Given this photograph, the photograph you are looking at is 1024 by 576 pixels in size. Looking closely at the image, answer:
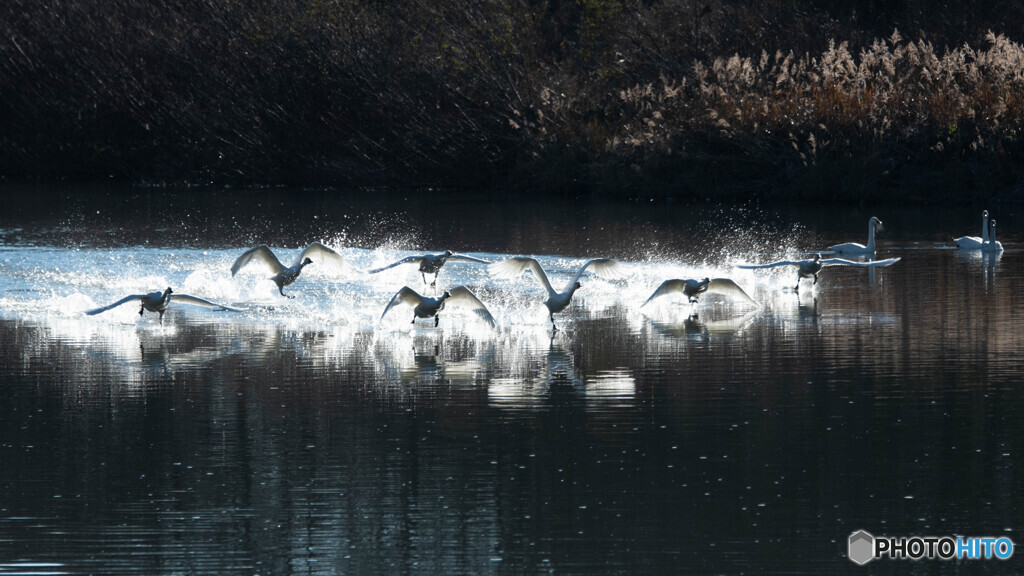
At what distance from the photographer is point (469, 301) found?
1542cm

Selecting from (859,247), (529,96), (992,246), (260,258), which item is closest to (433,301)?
(260,258)

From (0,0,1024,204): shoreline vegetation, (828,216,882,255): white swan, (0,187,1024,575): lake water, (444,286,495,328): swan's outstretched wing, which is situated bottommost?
(0,187,1024,575): lake water

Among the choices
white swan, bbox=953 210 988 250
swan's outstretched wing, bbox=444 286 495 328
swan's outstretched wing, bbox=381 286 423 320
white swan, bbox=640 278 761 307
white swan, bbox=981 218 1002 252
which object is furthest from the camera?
white swan, bbox=953 210 988 250

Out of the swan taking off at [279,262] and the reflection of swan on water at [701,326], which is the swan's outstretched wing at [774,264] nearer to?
the reflection of swan on water at [701,326]

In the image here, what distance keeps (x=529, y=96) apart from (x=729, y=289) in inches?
856

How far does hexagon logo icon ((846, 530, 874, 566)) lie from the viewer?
763 centimetres

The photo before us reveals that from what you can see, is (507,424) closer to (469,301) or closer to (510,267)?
(469,301)

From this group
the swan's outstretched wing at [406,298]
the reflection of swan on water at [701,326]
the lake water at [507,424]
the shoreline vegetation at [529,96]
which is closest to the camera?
the lake water at [507,424]

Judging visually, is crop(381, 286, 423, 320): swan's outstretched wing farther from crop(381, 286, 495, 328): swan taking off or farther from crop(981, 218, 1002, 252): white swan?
crop(981, 218, 1002, 252): white swan

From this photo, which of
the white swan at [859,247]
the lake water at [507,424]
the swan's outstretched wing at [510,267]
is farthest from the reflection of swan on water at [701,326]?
the white swan at [859,247]

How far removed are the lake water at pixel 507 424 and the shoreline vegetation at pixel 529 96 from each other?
11511 millimetres

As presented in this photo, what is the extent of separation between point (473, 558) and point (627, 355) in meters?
5.95

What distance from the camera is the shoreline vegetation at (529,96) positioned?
3144cm

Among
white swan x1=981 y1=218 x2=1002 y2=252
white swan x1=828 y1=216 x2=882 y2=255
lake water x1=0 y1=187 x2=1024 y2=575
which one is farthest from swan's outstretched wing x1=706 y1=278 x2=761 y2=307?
→ white swan x1=981 y1=218 x2=1002 y2=252
